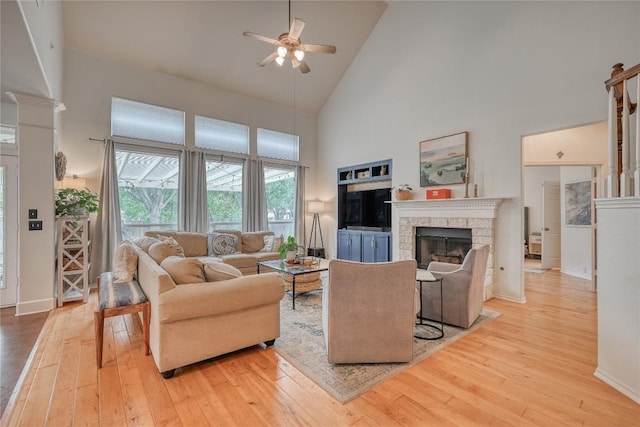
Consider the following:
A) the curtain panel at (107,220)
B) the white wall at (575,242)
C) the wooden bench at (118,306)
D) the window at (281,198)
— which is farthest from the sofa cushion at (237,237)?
the white wall at (575,242)

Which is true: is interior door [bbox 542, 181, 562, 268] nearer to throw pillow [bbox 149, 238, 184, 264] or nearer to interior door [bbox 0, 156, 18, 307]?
throw pillow [bbox 149, 238, 184, 264]

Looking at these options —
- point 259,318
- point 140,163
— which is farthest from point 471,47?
point 140,163

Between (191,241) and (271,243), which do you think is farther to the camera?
(271,243)

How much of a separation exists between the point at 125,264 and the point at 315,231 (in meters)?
5.08

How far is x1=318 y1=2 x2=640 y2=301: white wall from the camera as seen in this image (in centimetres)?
362

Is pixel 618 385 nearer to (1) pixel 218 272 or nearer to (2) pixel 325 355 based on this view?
(2) pixel 325 355

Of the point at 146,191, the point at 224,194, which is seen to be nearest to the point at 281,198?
the point at 224,194

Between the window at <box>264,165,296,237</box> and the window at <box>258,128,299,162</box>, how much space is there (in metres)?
0.29

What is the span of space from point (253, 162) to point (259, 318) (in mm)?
4727

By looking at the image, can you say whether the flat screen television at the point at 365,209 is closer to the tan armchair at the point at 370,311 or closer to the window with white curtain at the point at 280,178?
the window with white curtain at the point at 280,178

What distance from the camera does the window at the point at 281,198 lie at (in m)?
7.16

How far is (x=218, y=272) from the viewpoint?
8.26 feet

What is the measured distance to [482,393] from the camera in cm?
203

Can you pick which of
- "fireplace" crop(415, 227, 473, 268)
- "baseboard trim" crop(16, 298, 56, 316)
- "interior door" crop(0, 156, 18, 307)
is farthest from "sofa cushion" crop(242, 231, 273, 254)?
"interior door" crop(0, 156, 18, 307)
